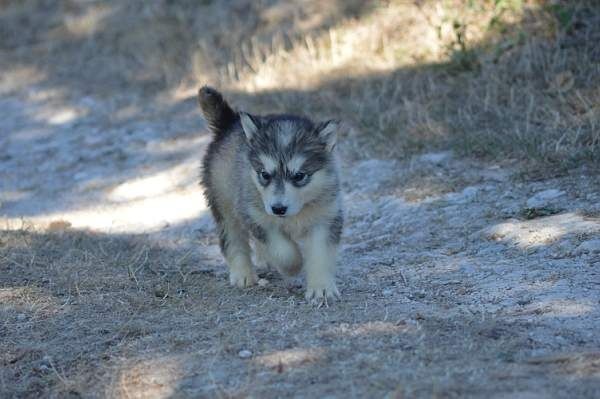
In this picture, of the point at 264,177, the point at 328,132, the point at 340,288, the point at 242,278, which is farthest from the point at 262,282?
the point at 328,132

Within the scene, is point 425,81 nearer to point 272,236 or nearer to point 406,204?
point 406,204

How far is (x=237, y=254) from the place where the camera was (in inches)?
266

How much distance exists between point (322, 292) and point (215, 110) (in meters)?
1.80

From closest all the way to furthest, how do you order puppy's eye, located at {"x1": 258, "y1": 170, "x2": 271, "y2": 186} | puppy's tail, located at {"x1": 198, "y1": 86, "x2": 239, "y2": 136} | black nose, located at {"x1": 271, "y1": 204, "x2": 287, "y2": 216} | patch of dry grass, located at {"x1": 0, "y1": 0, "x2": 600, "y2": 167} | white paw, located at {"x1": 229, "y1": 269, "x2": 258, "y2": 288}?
black nose, located at {"x1": 271, "y1": 204, "x2": 287, "y2": 216}
puppy's eye, located at {"x1": 258, "y1": 170, "x2": 271, "y2": 186}
white paw, located at {"x1": 229, "y1": 269, "x2": 258, "y2": 288}
puppy's tail, located at {"x1": 198, "y1": 86, "x2": 239, "y2": 136}
patch of dry grass, located at {"x1": 0, "y1": 0, "x2": 600, "y2": 167}

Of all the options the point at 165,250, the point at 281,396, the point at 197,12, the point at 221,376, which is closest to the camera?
the point at 281,396

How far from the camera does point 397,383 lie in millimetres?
4348

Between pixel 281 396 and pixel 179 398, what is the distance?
1.67 feet

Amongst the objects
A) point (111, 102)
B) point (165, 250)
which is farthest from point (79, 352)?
point (111, 102)

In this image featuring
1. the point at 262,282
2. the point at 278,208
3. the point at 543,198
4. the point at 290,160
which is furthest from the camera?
the point at 543,198

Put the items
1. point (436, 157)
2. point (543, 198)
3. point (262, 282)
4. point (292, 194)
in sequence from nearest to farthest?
point (292, 194) < point (262, 282) < point (543, 198) < point (436, 157)

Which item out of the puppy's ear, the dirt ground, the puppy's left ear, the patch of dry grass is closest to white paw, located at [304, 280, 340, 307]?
the dirt ground

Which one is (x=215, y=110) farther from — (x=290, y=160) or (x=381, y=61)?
(x=381, y=61)

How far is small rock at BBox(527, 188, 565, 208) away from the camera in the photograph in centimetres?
745

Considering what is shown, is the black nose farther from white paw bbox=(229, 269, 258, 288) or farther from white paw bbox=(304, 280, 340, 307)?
white paw bbox=(229, 269, 258, 288)
